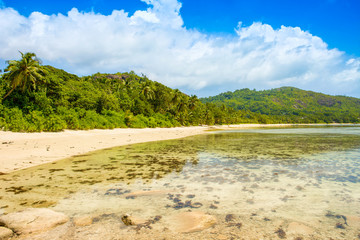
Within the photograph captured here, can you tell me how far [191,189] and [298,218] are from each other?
121 inches

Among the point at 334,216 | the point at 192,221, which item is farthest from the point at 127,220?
the point at 334,216

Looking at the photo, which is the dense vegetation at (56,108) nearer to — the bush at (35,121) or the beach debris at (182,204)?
the bush at (35,121)

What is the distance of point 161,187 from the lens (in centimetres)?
655

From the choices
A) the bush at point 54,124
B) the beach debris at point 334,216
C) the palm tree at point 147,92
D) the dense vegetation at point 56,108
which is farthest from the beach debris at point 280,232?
the palm tree at point 147,92

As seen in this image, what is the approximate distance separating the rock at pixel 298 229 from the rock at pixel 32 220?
478 cm

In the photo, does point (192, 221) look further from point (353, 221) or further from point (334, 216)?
point (353, 221)

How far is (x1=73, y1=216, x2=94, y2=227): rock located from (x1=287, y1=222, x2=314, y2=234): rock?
417 cm

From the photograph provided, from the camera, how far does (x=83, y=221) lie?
410 cm

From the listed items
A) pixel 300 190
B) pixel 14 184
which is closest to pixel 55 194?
pixel 14 184

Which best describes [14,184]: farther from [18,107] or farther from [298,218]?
[18,107]

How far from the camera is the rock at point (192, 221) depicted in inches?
150

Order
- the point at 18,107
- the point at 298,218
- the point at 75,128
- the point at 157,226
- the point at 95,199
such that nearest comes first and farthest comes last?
the point at 157,226 < the point at 298,218 < the point at 95,199 < the point at 18,107 < the point at 75,128

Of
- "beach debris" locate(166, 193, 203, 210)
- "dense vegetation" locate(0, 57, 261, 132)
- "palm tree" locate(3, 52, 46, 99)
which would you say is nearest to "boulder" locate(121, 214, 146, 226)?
"beach debris" locate(166, 193, 203, 210)

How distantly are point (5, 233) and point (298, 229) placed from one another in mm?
5585
